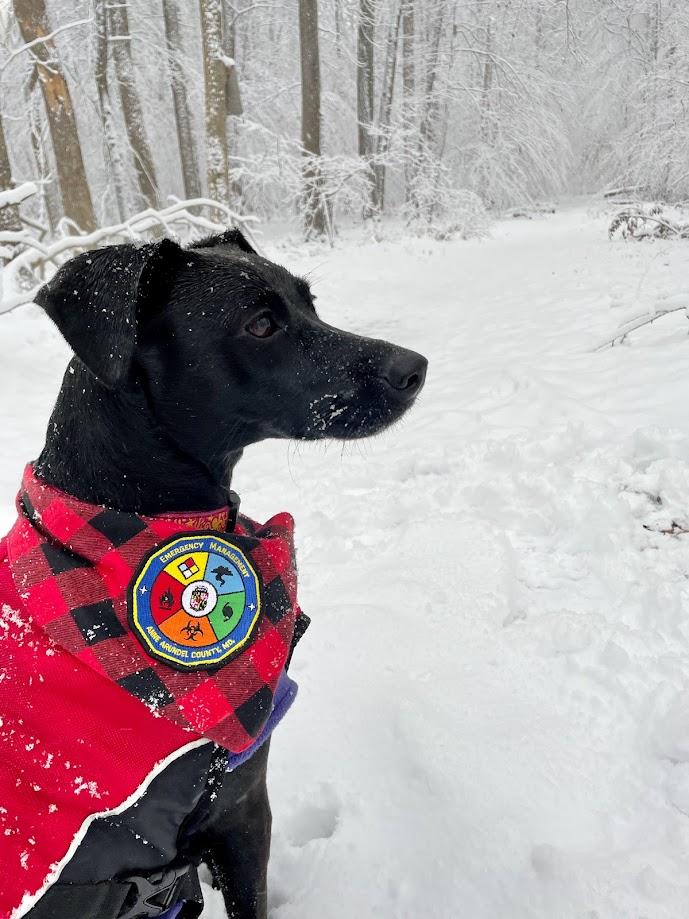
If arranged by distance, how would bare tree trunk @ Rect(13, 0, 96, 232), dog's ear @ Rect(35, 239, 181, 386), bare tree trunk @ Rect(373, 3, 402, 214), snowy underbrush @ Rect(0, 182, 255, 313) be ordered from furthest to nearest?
1. bare tree trunk @ Rect(373, 3, 402, 214)
2. bare tree trunk @ Rect(13, 0, 96, 232)
3. snowy underbrush @ Rect(0, 182, 255, 313)
4. dog's ear @ Rect(35, 239, 181, 386)

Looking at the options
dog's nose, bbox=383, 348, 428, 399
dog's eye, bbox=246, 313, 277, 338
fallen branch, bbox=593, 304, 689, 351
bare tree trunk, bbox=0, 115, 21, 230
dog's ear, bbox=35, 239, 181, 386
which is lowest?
fallen branch, bbox=593, 304, 689, 351

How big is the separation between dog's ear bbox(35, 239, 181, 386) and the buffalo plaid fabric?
0.29m

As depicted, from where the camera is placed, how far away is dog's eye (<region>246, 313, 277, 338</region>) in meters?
1.47

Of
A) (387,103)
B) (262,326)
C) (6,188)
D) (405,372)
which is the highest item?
(262,326)

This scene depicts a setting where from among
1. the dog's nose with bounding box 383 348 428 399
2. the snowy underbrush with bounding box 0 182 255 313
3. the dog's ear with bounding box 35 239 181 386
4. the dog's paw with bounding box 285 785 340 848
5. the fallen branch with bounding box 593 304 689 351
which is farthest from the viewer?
the snowy underbrush with bounding box 0 182 255 313

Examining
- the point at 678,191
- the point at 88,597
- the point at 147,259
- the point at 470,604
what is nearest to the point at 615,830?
the point at 470,604

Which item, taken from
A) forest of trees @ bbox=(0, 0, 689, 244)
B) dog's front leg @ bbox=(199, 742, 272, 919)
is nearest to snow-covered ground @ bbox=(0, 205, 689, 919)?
dog's front leg @ bbox=(199, 742, 272, 919)

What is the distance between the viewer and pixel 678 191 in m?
11.7

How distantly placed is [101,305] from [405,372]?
749mm

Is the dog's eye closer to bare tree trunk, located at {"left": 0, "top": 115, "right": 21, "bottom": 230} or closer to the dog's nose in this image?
the dog's nose

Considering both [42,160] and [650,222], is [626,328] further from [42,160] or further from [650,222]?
[42,160]

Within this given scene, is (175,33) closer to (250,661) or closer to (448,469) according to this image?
(448,469)

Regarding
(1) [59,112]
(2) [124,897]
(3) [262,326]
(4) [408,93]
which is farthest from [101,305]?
(4) [408,93]

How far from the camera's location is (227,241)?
1850 millimetres
